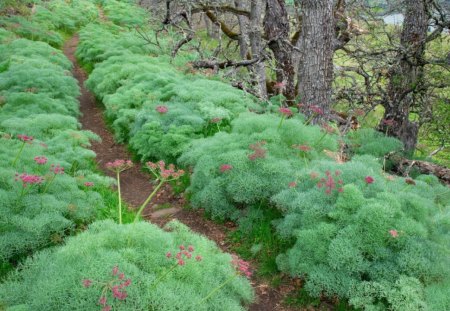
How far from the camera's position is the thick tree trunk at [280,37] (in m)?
10.8

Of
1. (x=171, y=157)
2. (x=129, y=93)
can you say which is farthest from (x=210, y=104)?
(x=129, y=93)

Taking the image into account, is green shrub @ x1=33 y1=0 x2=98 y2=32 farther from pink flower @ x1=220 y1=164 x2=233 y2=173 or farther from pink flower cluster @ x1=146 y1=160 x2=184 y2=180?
pink flower cluster @ x1=146 y1=160 x2=184 y2=180

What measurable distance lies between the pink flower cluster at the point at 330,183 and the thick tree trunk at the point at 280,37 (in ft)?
19.0

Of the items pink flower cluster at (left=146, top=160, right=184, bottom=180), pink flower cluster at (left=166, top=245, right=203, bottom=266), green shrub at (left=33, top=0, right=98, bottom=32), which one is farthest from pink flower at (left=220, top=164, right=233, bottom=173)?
green shrub at (left=33, top=0, right=98, bottom=32)

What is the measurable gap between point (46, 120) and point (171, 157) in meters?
2.68

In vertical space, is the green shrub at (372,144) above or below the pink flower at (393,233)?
below

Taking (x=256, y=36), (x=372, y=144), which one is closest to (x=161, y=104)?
(x=256, y=36)

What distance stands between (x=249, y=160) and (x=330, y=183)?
155cm

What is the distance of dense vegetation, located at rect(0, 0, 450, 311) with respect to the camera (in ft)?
12.2

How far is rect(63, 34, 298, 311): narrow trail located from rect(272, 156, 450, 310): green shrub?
42 centimetres

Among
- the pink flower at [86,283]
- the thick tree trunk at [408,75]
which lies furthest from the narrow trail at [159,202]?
the thick tree trunk at [408,75]

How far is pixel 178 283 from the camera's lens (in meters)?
3.74

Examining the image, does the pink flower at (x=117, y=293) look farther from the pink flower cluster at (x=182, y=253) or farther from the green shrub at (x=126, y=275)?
the pink flower cluster at (x=182, y=253)

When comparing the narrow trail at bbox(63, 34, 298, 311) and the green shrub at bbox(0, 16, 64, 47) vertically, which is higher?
the green shrub at bbox(0, 16, 64, 47)
